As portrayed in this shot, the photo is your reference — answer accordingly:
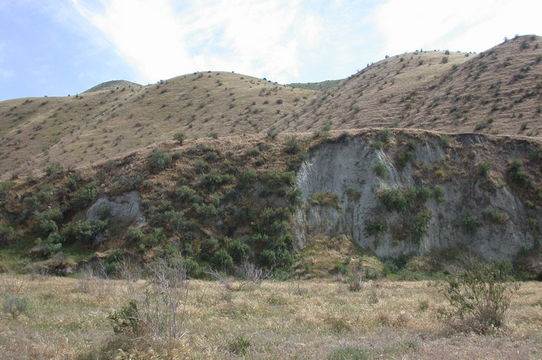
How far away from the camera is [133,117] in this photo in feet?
193

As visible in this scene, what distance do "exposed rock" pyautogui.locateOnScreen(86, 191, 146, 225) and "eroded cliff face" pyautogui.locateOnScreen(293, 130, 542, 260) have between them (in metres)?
9.40

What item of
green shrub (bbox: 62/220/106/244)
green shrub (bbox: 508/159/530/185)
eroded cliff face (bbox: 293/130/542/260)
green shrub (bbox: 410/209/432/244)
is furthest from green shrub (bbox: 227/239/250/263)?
green shrub (bbox: 508/159/530/185)

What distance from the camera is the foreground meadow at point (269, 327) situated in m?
7.11

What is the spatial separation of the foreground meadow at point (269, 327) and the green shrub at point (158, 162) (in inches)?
455

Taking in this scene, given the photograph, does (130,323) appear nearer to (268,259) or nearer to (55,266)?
(268,259)

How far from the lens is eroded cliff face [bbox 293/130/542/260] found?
78.4 ft

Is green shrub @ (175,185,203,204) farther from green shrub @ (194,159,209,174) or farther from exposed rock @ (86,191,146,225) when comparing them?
exposed rock @ (86,191,146,225)

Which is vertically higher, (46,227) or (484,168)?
(484,168)

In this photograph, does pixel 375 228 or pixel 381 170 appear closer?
pixel 375 228

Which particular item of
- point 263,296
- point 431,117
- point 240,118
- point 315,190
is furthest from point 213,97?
point 263,296

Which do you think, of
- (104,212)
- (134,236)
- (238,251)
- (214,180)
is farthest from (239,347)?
(104,212)

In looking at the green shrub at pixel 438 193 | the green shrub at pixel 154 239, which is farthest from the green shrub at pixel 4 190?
the green shrub at pixel 438 193

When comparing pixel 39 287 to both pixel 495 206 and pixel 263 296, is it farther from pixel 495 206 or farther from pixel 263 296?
pixel 495 206

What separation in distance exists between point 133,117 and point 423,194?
45.3 m
